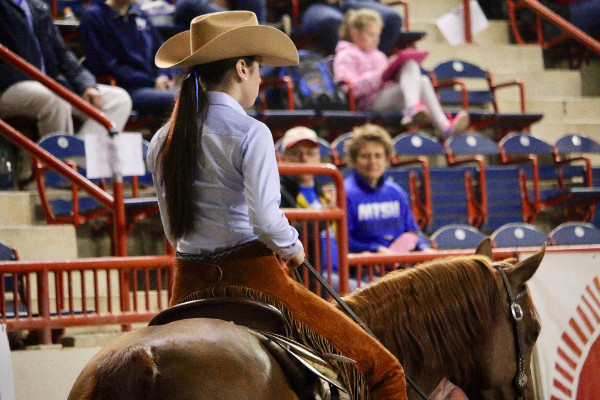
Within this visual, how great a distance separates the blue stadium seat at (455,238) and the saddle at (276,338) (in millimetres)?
4616

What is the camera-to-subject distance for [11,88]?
22.1 ft

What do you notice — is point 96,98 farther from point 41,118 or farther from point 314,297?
point 314,297

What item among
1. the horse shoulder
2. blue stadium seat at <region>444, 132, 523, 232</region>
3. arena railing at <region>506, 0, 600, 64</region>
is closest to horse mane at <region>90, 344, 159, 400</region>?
the horse shoulder

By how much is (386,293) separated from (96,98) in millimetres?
4687

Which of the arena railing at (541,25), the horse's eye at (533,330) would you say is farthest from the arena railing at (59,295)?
the arena railing at (541,25)

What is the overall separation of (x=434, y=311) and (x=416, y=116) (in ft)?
20.5

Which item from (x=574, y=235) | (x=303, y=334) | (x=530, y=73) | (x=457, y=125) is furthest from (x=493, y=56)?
(x=303, y=334)

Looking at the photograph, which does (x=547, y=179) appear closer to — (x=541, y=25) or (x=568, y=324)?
(x=541, y=25)

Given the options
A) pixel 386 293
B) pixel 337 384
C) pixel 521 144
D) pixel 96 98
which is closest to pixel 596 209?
pixel 521 144

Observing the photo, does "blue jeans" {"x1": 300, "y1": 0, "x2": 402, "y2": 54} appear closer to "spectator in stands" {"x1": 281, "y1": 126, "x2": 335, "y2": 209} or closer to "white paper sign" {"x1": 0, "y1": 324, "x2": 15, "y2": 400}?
"spectator in stands" {"x1": 281, "y1": 126, "x2": 335, "y2": 209}

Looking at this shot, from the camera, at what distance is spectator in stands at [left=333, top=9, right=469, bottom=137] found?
31.3 ft

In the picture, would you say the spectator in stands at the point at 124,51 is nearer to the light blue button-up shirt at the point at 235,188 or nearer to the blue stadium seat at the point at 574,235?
the blue stadium seat at the point at 574,235

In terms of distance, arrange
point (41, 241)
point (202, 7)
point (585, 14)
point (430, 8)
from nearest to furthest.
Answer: point (41, 241)
point (202, 7)
point (585, 14)
point (430, 8)

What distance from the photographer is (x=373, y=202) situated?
19.5ft
